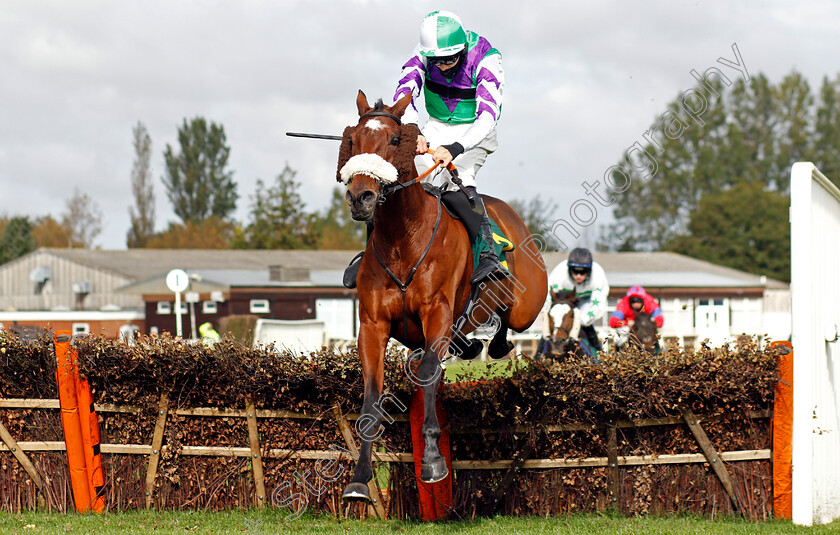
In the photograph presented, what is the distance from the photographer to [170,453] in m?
6.64

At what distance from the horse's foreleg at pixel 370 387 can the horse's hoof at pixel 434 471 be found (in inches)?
12.8

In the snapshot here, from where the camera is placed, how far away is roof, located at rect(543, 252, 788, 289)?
3828 centimetres

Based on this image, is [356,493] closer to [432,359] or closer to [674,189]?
[432,359]

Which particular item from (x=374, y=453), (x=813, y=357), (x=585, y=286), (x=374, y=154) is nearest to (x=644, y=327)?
(x=585, y=286)

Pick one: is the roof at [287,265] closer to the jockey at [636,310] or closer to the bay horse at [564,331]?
the jockey at [636,310]

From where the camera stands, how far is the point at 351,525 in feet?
20.1

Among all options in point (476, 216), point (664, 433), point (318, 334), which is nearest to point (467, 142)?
point (476, 216)

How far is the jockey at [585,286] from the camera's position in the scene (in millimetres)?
9188

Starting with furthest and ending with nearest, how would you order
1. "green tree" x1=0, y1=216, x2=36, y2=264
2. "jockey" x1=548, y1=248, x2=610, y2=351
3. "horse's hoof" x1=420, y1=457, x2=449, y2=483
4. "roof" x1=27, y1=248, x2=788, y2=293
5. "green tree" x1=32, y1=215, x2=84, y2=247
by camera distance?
"green tree" x1=32, y1=215, x2=84, y2=247 < "green tree" x1=0, y1=216, x2=36, y2=264 < "roof" x1=27, y1=248, x2=788, y2=293 < "jockey" x1=548, y1=248, x2=610, y2=351 < "horse's hoof" x1=420, y1=457, x2=449, y2=483

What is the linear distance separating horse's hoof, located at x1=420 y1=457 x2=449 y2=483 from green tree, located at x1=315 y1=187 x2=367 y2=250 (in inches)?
1855

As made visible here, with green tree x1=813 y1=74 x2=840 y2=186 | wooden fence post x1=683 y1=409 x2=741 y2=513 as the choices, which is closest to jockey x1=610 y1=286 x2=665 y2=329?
wooden fence post x1=683 y1=409 x2=741 y2=513

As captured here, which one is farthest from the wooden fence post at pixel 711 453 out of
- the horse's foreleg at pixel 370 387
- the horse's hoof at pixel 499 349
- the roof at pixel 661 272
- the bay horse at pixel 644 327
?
the roof at pixel 661 272

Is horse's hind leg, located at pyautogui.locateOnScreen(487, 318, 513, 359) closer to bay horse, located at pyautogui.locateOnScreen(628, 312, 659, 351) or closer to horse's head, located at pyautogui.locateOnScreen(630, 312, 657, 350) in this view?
bay horse, located at pyautogui.locateOnScreen(628, 312, 659, 351)

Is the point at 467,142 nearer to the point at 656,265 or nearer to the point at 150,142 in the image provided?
the point at 656,265
